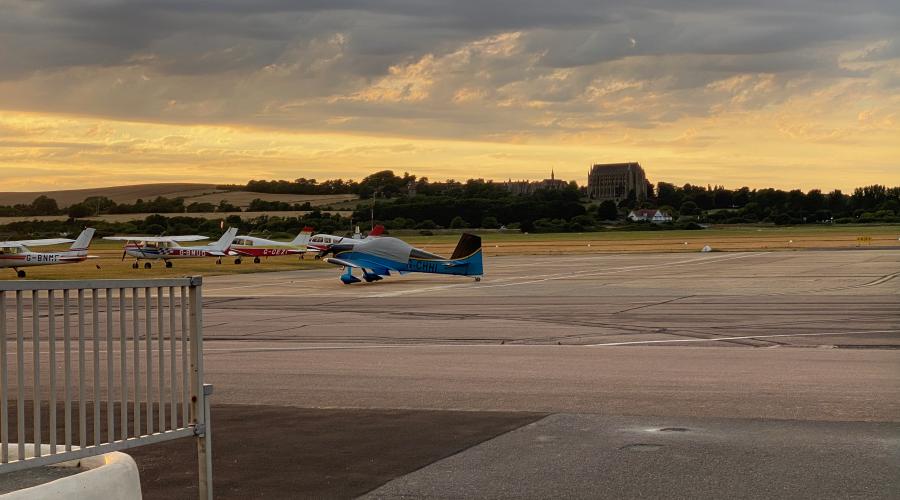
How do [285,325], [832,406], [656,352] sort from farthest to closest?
[285,325] < [656,352] < [832,406]

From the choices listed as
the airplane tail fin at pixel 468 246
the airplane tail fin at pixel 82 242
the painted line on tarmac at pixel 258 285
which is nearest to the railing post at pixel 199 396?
the painted line on tarmac at pixel 258 285

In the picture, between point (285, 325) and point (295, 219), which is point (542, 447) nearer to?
point (285, 325)

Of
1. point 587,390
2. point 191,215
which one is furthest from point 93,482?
point 191,215

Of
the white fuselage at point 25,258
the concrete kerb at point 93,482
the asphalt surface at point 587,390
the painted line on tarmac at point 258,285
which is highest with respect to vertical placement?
the concrete kerb at point 93,482

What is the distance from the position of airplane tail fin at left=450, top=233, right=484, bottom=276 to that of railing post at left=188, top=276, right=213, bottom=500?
32.6 metres

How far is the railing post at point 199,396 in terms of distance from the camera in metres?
6.02

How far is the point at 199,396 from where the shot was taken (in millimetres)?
6145

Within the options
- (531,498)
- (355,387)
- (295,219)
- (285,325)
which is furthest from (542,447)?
(295,219)

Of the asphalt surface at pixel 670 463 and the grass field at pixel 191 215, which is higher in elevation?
the grass field at pixel 191 215

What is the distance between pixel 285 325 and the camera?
72.1 feet

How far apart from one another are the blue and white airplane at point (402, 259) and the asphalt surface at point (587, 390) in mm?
11827

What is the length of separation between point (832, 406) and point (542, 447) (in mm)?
3613

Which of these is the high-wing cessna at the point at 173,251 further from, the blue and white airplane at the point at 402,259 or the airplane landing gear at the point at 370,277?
the blue and white airplane at the point at 402,259

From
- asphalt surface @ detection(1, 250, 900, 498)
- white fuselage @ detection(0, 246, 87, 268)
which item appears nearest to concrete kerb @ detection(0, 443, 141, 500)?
asphalt surface @ detection(1, 250, 900, 498)
